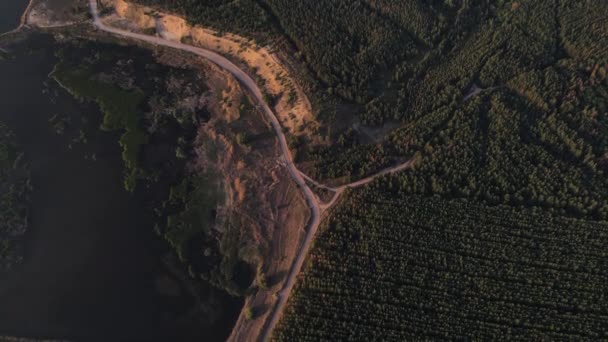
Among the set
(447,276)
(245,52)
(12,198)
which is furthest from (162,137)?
(447,276)

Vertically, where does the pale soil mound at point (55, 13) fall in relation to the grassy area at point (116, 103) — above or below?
above

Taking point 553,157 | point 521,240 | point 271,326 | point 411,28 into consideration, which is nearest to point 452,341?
point 521,240

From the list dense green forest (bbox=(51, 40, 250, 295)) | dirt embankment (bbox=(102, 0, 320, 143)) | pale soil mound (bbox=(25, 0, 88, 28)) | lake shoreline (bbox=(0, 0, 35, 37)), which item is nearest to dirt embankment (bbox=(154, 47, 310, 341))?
dense green forest (bbox=(51, 40, 250, 295))

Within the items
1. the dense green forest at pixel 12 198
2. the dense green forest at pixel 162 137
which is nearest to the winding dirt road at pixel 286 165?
the dense green forest at pixel 162 137

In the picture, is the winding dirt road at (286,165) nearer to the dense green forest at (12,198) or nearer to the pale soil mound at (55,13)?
the pale soil mound at (55,13)

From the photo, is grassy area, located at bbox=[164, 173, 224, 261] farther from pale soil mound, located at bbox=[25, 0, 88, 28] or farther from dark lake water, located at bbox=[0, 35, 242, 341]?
pale soil mound, located at bbox=[25, 0, 88, 28]

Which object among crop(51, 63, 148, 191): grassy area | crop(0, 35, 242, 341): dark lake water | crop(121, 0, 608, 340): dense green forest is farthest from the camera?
crop(51, 63, 148, 191): grassy area
